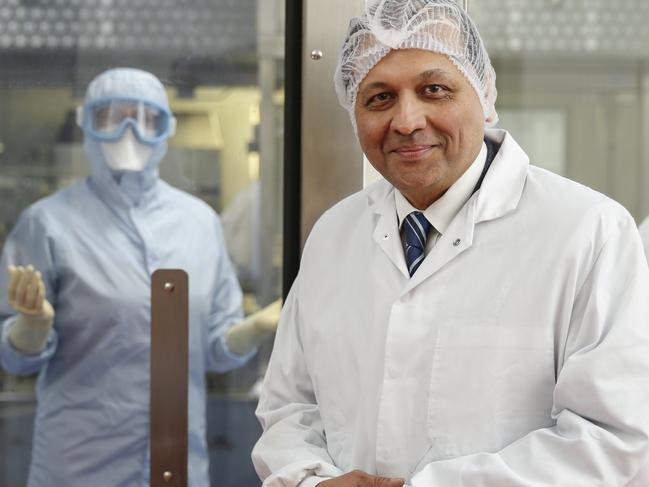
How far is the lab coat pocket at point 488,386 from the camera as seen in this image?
1.33 metres

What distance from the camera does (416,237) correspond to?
1.47 metres

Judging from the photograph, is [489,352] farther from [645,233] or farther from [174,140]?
[174,140]

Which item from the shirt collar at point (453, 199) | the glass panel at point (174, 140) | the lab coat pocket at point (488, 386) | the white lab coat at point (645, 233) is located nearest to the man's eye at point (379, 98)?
the shirt collar at point (453, 199)

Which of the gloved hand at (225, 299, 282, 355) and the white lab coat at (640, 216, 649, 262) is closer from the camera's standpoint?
the white lab coat at (640, 216, 649, 262)

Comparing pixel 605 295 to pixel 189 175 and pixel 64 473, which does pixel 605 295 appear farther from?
pixel 64 473

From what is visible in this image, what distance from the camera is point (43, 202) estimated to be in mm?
1823

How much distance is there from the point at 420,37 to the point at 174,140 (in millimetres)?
626

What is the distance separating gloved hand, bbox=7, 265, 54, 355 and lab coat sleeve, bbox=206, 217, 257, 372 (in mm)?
304

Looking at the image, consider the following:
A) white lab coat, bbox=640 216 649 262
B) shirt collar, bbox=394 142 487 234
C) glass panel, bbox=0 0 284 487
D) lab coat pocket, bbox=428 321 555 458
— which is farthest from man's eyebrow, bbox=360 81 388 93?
white lab coat, bbox=640 216 649 262

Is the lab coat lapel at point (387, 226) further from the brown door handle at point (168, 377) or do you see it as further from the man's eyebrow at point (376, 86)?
the brown door handle at point (168, 377)

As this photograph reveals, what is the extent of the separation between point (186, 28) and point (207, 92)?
0.13 meters

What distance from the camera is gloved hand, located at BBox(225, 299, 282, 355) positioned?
1.89m

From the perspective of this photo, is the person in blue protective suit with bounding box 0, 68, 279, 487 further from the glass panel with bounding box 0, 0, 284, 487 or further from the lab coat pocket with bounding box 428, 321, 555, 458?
the lab coat pocket with bounding box 428, 321, 555, 458

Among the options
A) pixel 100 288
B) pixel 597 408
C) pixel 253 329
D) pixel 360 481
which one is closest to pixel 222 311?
pixel 253 329
